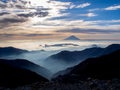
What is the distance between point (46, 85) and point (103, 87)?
834cm

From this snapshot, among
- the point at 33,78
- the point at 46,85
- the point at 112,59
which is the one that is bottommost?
the point at 33,78

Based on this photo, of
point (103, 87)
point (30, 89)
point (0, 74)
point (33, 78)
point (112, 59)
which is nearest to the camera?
point (103, 87)

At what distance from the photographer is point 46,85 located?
1515 inches

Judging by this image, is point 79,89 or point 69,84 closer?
point 79,89

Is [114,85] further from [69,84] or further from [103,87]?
[69,84]

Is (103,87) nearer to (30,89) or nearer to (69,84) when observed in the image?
(69,84)

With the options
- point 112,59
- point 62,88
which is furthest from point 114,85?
point 112,59

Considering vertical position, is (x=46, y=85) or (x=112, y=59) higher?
(x=46, y=85)

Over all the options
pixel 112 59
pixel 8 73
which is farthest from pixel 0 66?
pixel 112 59

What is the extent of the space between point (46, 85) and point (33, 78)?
12750 centimetres

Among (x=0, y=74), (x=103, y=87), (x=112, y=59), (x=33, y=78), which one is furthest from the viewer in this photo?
(x=33, y=78)

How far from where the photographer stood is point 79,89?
115 feet

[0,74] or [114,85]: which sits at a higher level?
[114,85]

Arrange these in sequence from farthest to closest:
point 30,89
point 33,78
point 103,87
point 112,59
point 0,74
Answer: point 33,78 < point 0,74 < point 112,59 < point 30,89 < point 103,87
